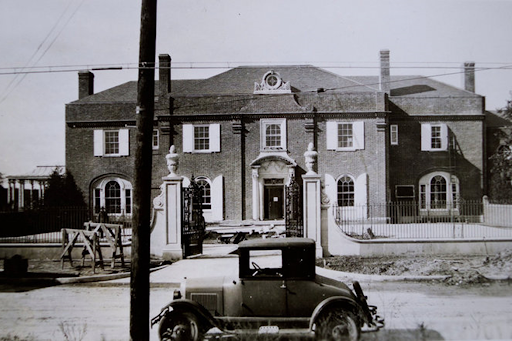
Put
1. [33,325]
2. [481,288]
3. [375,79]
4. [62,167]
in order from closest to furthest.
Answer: [33,325] → [481,288] → [62,167] → [375,79]

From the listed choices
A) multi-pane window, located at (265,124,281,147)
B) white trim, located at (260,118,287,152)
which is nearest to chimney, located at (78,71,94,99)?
white trim, located at (260,118,287,152)

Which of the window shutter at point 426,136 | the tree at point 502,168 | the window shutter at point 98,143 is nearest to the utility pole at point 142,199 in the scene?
the window shutter at point 98,143

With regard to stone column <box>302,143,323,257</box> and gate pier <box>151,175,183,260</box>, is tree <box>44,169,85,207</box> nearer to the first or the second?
gate pier <box>151,175,183,260</box>

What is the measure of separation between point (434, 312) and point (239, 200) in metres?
4.97

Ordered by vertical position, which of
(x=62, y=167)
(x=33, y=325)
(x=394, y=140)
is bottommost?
(x=33, y=325)

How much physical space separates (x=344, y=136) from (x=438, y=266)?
3739 mm

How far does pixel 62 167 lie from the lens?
29.2ft

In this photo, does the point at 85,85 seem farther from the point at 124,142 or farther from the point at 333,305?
the point at 333,305

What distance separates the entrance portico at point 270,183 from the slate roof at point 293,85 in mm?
1755

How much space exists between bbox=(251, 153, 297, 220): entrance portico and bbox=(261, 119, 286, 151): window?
247 millimetres

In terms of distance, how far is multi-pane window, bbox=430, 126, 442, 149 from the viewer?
32.0 ft

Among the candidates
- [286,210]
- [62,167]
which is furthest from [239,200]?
[62,167]

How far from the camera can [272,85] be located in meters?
9.02

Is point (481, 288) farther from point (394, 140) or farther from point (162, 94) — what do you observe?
point (162, 94)
